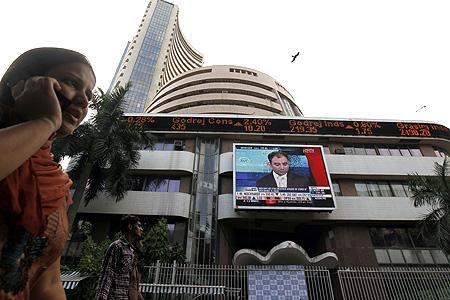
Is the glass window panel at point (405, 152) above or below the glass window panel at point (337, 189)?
above

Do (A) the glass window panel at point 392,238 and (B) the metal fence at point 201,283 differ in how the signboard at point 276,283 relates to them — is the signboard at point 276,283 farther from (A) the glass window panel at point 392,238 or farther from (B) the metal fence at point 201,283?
(A) the glass window panel at point 392,238

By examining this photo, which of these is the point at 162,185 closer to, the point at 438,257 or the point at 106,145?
the point at 106,145

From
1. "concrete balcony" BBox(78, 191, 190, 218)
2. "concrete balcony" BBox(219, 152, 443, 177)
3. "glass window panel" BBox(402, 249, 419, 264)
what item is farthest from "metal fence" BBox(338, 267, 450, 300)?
"concrete balcony" BBox(78, 191, 190, 218)

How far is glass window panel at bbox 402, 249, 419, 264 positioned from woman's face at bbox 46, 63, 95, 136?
17.6 meters

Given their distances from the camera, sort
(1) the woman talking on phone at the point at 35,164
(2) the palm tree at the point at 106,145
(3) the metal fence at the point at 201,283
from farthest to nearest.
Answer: (2) the palm tree at the point at 106,145 → (3) the metal fence at the point at 201,283 → (1) the woman talking on phone at the point at 35,164

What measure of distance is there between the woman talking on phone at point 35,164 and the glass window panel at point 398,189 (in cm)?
1924

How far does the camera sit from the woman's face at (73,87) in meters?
0.82

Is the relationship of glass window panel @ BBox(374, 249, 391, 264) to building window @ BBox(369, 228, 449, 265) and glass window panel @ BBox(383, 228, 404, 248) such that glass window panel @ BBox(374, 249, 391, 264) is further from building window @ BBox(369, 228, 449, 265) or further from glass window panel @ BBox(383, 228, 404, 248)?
glass window panel @ BBox(383, 228, 404, 248)

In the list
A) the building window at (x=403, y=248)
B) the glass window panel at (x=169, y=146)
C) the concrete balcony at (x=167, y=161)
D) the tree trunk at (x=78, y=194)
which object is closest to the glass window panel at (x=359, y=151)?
the building window at (x=403, y=248)

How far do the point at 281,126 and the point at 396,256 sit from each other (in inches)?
390

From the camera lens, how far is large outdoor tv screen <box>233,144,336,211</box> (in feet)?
45.1

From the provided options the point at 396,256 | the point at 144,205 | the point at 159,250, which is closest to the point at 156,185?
the point at 144,205

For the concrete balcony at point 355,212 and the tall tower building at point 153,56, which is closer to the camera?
the concrete balcony at point 355,212

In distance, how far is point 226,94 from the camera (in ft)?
93.4
